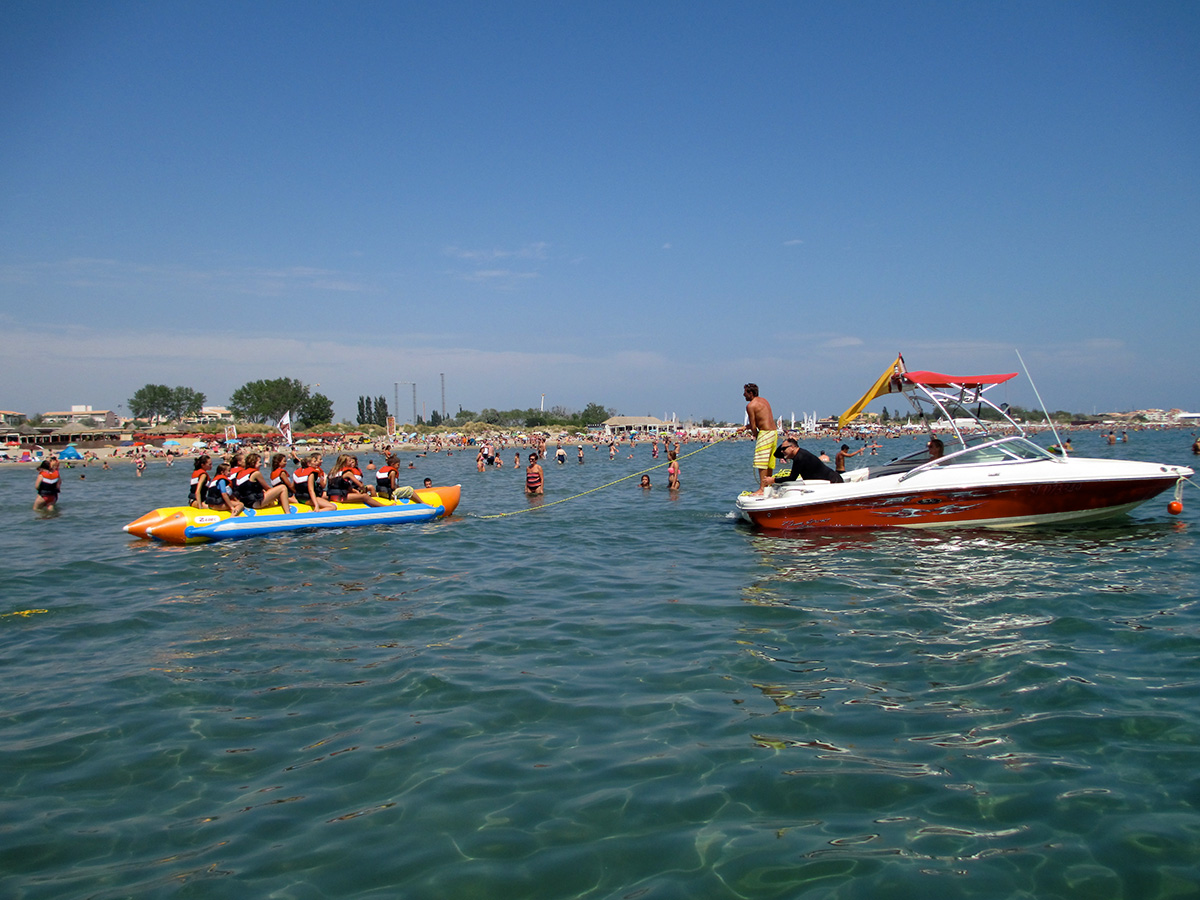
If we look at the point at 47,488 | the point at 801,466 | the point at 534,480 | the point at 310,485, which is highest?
→ the point at 801,466

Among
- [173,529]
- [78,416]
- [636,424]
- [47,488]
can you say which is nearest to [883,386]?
[173,529]

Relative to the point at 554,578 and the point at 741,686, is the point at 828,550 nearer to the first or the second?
the point at 554,578

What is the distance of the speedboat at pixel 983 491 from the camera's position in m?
11.2

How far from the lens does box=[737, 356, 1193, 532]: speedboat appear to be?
11250 mm

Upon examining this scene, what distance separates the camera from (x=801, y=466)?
12.7 metres

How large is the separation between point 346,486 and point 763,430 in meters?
8.17

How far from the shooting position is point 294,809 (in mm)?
3953

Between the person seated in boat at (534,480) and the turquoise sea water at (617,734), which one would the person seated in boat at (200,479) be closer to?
the turquoise sea water at (617,734)

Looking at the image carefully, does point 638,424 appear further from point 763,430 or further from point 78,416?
point 763,430

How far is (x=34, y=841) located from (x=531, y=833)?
2433 millimetres

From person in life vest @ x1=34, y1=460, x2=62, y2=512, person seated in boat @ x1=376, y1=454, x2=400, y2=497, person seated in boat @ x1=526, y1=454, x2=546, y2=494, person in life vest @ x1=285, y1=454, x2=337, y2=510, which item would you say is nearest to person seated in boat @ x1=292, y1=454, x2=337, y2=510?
person in life vest @ x1=285, y1=454, x2=337, y2=510

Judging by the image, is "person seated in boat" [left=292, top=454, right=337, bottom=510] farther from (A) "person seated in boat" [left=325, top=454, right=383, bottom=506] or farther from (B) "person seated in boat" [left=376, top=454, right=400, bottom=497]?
(B) "person seated in boat" [left=376, top=454, right=400, bottom=497]

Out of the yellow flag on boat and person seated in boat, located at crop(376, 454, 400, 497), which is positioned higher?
the yellow flag on boat

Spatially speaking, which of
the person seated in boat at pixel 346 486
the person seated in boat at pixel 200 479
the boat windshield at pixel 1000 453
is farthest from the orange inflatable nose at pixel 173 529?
the boat windshield at pixel 1000 453
